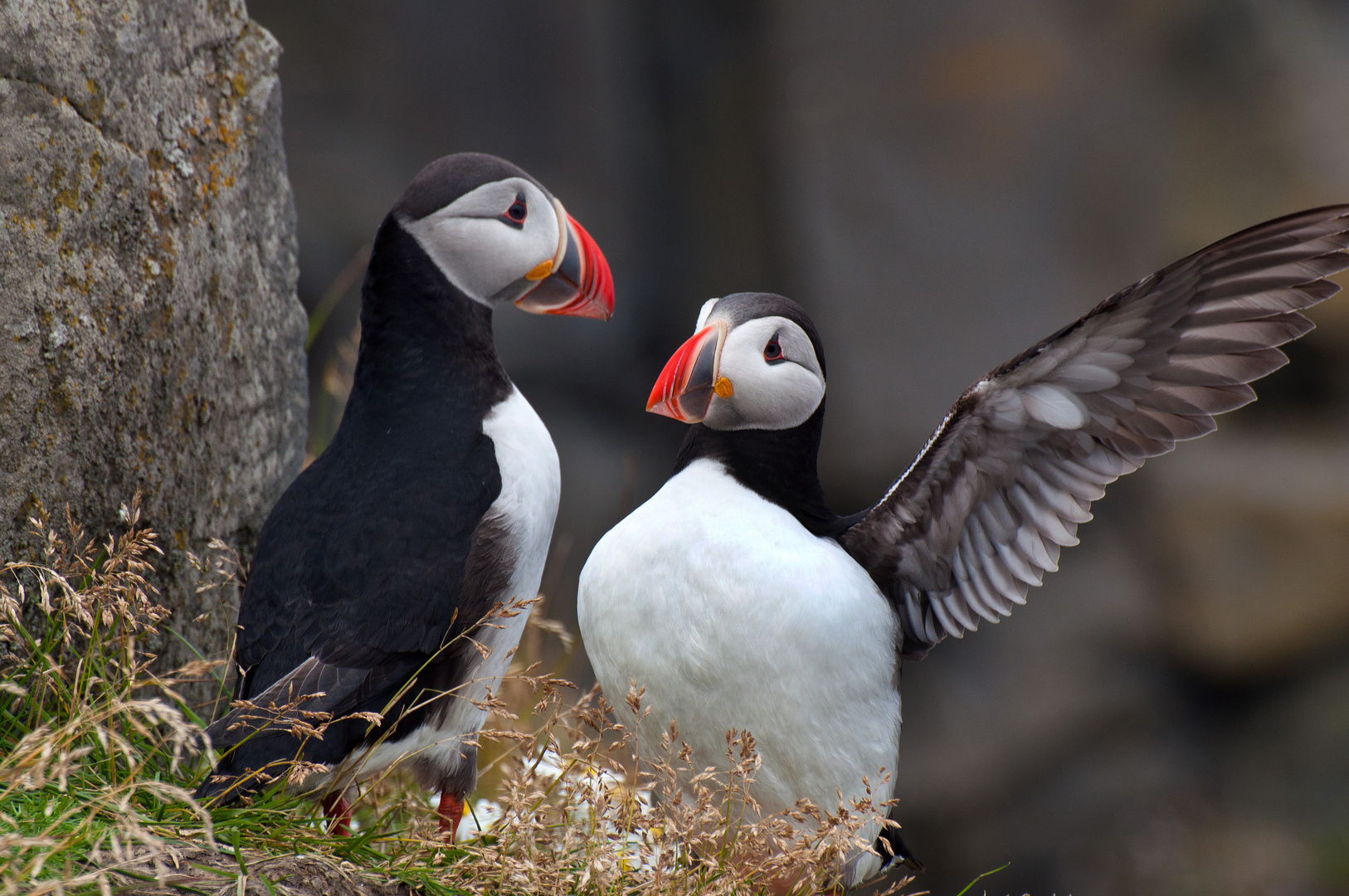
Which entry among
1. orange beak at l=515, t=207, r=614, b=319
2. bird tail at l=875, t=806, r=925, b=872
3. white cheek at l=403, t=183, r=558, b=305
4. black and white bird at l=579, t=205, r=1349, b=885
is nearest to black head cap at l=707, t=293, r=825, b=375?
black and white bird at l=579, t=205, r=1349, b=885

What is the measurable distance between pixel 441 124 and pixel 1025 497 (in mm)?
5134

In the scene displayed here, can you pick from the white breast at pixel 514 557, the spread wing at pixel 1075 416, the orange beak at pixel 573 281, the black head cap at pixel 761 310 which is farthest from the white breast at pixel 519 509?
the spread wing at pixel 1075 416

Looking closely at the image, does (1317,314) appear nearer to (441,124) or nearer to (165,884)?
(441,124)

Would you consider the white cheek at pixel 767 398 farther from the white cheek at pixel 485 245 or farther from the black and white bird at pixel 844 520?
the white cheek at pixel 485 245

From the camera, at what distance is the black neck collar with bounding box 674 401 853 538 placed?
2.84 metres

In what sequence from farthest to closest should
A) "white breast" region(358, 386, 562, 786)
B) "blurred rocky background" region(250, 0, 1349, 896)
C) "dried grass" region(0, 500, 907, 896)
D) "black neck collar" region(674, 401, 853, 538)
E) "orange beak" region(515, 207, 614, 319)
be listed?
"blurred rocky background" region(250, 0, 1349, 896)
"orange beak" region(515, 207, 614, 319)
"black neck collar" region(674, 401, 853, 538)
"white breast" region(358, 386, 562, 786)
"dried grass" region(0, 500, 907, 896)

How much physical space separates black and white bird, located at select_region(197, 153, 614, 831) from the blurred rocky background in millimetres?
3200

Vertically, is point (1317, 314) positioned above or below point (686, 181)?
below

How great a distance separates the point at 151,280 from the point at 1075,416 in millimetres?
2137

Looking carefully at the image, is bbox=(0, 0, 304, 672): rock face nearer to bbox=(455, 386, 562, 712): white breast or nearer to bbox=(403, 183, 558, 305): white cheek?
bbox=(403, 183, 558, 305): white cheek

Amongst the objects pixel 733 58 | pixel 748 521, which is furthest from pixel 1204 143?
pixel 748 521

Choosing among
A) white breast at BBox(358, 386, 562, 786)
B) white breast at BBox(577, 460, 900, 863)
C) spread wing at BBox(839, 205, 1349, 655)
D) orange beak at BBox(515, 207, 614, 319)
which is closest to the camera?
spread wing at BBox(839, 205, 1349, 655)

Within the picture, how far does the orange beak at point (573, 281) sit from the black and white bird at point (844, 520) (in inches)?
12.2

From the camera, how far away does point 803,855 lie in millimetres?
2223
